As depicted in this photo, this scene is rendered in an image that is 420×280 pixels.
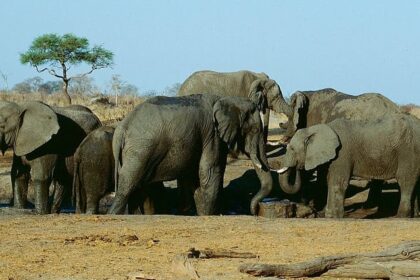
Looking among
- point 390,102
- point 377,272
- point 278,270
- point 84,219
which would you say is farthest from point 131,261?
point 390,102

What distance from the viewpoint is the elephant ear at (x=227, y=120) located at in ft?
51.1

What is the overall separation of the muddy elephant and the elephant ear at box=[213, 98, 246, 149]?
11.0 ft

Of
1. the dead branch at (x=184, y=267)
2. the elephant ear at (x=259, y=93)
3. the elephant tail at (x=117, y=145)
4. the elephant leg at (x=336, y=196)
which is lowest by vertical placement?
the elephant leg at (x=336, y=196)

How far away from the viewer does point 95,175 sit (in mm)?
15914

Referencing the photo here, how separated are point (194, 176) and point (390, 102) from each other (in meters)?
5.22

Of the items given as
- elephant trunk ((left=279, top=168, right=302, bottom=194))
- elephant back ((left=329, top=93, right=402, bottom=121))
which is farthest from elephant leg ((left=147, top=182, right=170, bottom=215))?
elephant back ((left=329, top=93, right=402, bottom=121))

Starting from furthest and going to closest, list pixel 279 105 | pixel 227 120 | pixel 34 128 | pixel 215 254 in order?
pixel 279 105 < pixel 34 128 < pixel 227 120 < pixel 215 254

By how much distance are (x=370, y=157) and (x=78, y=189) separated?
4.36 metres

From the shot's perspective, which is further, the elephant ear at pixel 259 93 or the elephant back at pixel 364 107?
the elephant ear at pixel 259 93

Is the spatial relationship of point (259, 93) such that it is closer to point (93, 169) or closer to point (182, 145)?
→ point (93, 169)

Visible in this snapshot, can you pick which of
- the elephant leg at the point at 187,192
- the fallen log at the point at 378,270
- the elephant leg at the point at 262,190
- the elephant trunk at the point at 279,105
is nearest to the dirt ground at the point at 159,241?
the fallen log at the point at 378,270

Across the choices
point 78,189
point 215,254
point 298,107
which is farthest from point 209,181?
point 215,254

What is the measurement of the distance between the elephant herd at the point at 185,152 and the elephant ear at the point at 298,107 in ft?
8.92

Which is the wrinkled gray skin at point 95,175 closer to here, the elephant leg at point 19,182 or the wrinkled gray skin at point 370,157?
the elephant leg at point 19,182
